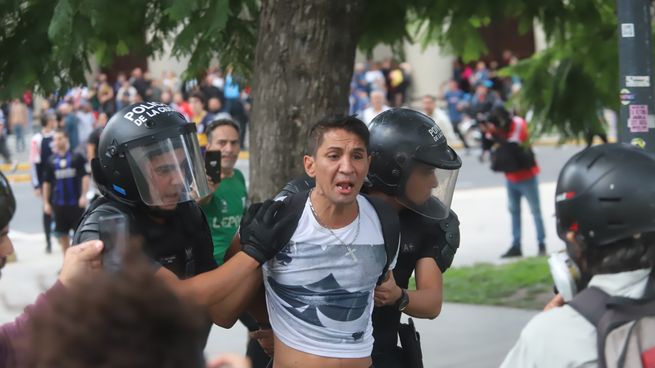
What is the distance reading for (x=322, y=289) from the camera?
3.60 meters

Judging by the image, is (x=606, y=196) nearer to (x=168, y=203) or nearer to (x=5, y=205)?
(x=168, y=203)

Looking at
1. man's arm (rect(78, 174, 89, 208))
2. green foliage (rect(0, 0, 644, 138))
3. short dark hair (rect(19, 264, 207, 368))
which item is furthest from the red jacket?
short dark hair (rect(19, 264, 207, 368))

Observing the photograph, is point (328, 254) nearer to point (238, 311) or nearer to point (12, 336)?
point (238, 311)

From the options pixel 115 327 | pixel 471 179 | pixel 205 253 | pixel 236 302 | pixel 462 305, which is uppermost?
pixel 115 327

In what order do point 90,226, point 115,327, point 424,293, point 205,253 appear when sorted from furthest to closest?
point 424,293
point 205,253
point 90,226
point 115,327

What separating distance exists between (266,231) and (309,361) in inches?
18.1

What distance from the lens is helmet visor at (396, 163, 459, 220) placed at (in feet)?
13.5

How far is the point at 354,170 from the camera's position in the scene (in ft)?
12.2

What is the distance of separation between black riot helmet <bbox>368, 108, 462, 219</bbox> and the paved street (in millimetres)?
3176

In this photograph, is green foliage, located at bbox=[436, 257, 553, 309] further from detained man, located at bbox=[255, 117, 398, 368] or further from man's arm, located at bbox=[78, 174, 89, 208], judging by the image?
detained man, located at bbox=[255, 117, 398, 368]

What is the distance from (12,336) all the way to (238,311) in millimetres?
1107

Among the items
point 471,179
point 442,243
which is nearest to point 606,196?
point 442,243

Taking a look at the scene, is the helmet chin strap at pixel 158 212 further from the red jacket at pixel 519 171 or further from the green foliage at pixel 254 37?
the red jacket at pixel 519 171

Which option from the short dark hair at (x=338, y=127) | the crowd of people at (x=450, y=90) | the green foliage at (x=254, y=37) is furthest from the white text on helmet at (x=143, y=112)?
the crowd of people at (x=450, y=90)
